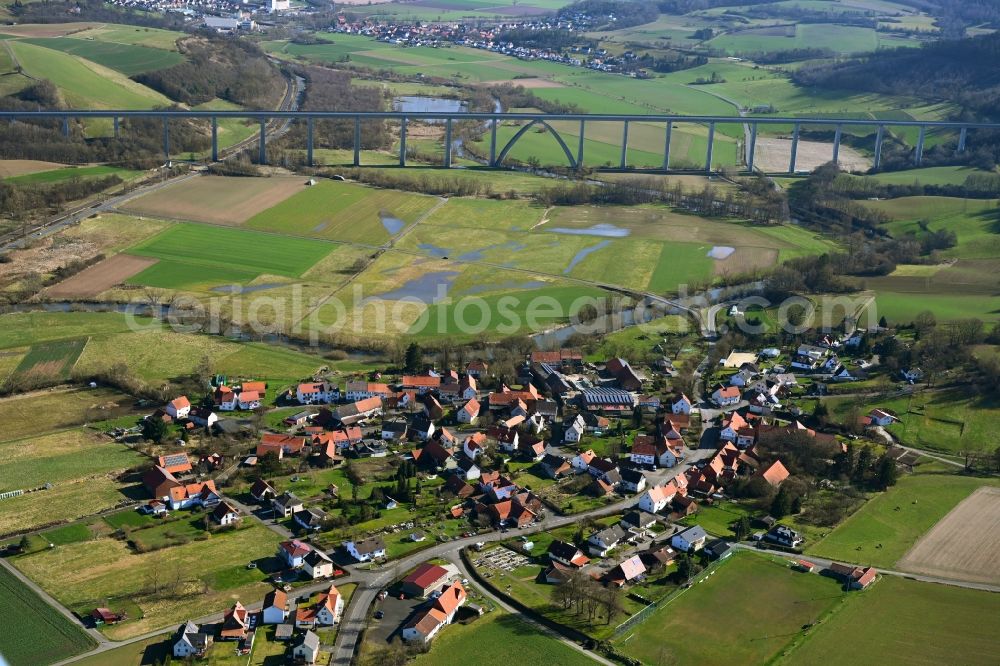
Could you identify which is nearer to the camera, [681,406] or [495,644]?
[495,644]

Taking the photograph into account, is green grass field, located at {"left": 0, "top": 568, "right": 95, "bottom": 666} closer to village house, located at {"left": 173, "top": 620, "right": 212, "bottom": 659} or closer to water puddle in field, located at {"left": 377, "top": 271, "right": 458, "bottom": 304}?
village house, located at {"left": 173, "top": 620, "right": 212, "bottom": 659}

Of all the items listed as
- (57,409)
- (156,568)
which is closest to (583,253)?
(57,409)

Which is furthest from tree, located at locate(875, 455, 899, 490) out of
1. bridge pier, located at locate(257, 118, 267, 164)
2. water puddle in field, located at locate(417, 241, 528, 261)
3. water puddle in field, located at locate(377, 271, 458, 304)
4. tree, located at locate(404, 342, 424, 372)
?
bridge pier, located at locate(257, 118, 267, 164)

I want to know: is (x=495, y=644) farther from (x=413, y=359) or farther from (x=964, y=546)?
(x=413, y=359)

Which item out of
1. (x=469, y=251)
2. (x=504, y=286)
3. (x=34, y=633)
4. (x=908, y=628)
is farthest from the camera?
(x=469, y=251)

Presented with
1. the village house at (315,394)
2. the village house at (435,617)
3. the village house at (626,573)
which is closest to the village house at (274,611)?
the village house at (435,617)

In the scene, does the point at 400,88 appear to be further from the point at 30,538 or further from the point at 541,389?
the point at 30,538

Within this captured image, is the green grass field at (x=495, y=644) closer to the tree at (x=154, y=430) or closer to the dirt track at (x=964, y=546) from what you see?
the dirt track at (x=964, y=546)
